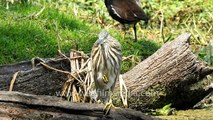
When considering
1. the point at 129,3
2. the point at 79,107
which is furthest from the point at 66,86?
the point at 129,3

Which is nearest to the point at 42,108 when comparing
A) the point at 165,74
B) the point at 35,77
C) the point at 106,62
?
the point at 106,62

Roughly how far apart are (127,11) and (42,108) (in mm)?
4887

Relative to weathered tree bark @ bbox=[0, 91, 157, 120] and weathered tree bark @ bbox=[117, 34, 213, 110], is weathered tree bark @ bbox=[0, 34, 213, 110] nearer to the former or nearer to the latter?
weathered tree bark @ bbox=[117, 34, 213, 110]

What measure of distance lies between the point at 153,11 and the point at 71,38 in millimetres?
3770

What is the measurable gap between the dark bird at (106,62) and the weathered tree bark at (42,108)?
357mm

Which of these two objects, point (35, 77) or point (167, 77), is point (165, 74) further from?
point (35, 77)

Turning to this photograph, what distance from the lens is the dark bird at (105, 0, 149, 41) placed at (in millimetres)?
8812

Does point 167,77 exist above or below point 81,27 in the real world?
below

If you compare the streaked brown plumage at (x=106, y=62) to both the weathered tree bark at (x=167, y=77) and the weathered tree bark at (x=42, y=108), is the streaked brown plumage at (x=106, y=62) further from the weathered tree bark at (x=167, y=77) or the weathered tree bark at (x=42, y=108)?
the weathered tree bark at (x=167, y=77)

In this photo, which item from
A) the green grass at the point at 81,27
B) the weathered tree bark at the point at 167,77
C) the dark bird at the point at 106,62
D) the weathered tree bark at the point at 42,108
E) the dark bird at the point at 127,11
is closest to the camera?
the weathered tree bark at the point at 42,108

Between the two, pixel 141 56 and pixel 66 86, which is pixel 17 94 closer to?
pixel 66 86

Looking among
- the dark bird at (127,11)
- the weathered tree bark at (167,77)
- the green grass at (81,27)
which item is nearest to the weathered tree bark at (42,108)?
the weathered tree bark at (167,77)

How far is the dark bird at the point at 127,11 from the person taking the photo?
28.9ft

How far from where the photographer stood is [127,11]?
8.95 metres
